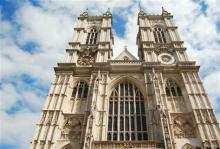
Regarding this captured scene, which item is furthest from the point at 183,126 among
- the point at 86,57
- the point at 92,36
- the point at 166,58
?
the point at 92,36

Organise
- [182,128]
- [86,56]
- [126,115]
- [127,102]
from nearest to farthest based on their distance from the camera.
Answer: [182,128]
[126,115]
[127,102]
[86,56]

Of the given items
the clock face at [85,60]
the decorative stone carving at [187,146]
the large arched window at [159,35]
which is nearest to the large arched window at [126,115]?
the decorative stone carving at [187,146]

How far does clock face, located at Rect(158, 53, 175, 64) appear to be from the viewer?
24.6 m

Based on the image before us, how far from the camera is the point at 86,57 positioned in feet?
83.9

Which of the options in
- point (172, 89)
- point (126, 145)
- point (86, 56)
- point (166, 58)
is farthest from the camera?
point (86, 56)

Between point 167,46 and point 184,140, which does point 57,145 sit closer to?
point 184,140

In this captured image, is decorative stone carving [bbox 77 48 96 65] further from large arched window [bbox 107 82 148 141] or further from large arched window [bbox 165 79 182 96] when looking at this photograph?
large arched window [bbox 165 79 182 96]

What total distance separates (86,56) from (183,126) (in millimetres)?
12497

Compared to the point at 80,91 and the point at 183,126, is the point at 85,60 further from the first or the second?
the point at 183,126

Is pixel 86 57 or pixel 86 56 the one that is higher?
pixel 86 56

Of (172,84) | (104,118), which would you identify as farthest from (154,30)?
(104,118)

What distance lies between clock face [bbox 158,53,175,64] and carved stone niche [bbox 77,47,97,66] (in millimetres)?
7242

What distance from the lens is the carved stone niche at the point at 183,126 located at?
18.3m

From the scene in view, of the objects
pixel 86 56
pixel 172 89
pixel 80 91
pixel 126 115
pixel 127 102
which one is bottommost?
pixel 126 115
